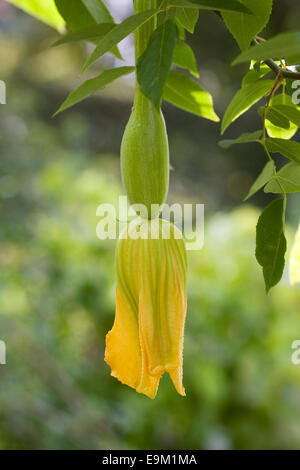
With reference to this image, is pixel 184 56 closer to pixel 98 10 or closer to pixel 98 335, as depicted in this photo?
pixel 98 10

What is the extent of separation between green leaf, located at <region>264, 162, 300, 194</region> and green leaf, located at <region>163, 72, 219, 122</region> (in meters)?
0.05

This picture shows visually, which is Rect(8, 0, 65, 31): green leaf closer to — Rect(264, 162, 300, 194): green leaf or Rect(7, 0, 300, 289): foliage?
Rect(7, 0, 300, 289): foliage

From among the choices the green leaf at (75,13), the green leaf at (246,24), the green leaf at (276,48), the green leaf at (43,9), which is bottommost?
the green leaf at (276,48)

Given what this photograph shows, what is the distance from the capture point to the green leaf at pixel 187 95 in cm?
31

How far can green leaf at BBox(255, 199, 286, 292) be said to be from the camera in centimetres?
27

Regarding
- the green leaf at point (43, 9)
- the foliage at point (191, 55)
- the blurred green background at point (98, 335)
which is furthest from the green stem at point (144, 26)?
the blurred green background at point (98, 335)

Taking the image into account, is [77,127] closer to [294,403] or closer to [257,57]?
[294,403]

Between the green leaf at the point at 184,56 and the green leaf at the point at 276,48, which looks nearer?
the green leaf at the point at 276,48

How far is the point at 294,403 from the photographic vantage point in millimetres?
1447

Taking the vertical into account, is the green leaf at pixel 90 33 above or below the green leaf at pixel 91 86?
above

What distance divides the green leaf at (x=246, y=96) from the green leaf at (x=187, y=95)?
0.05 ft

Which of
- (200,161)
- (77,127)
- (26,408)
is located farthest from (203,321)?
(200,161)

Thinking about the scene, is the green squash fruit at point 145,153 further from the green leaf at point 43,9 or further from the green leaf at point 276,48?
the green leaf at point 43,9

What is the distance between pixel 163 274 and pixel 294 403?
132 centimetres
